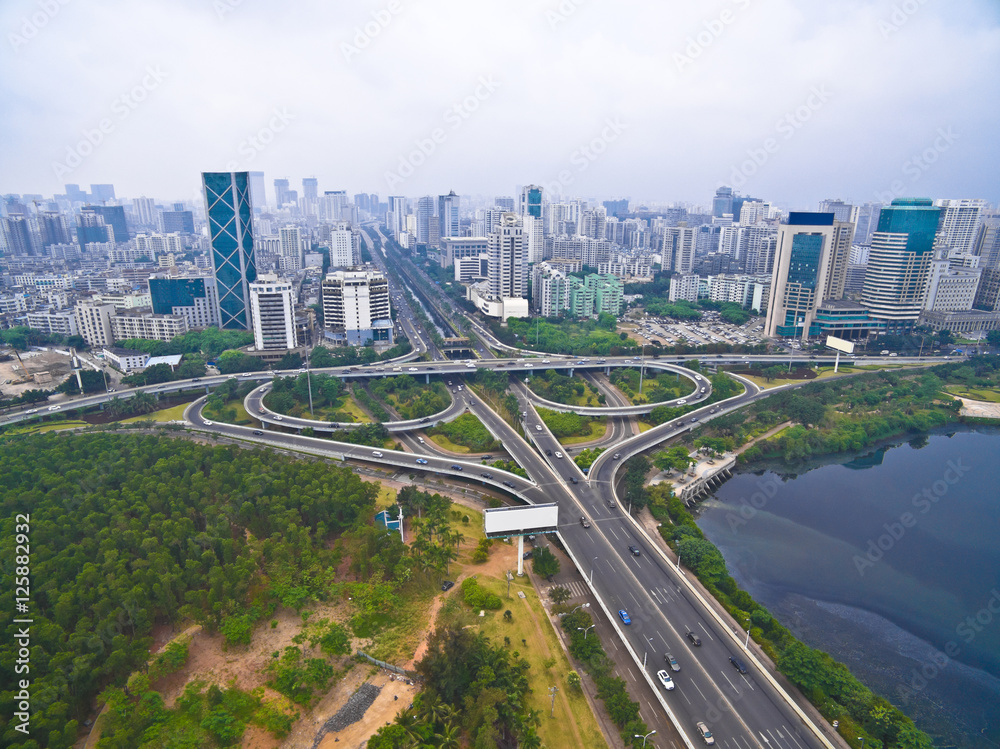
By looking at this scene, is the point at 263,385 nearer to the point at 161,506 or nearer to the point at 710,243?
the point at 161,506

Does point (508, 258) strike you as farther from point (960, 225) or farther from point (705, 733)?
point (960, 225)

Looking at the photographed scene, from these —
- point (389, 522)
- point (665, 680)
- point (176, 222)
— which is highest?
point (176, 222)

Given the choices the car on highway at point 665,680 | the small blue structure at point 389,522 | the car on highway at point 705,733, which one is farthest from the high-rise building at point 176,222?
the car on highway at point 705,733

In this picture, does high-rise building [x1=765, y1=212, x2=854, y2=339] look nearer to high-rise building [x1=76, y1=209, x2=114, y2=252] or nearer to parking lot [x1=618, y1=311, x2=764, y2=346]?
parking lot [x1=618, y1=311, x2=764, y2=346]

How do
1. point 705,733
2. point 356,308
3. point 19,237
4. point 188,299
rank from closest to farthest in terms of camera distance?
point 705,733 < point 356,308 < point 188,299 < point 19,237

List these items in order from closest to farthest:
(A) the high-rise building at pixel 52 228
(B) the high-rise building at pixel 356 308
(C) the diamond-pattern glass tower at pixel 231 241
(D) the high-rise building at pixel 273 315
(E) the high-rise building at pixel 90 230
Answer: (D) the high-rise building at pixel 273 315 < (B) the high-rise building at pixel 356 308 < (C) the diamond-pattern glass tower at pixel 231 241 < (A) the high-rise building at pixel 52 228 < (E) the high-rise building at pixel 90 230

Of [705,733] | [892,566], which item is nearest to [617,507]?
[705,733]

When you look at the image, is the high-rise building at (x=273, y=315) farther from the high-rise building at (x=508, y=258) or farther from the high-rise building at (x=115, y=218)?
the high-rise building at (x=115, y=218)

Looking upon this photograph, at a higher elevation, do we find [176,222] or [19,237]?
[176,222]
